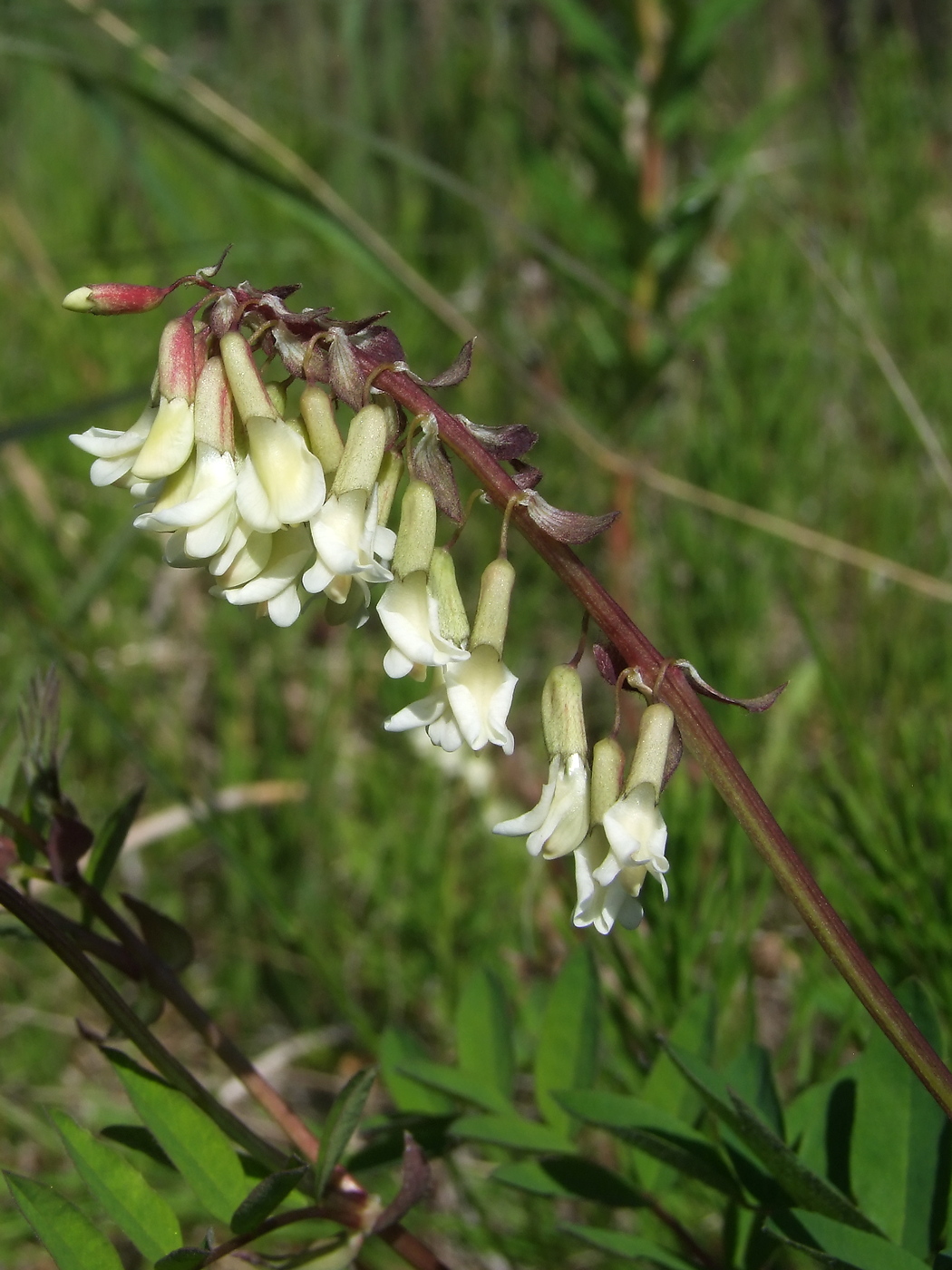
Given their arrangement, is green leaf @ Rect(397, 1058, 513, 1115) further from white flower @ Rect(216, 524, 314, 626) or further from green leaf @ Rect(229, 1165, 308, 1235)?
white flower @ Rect(216, 524, 314, 626)

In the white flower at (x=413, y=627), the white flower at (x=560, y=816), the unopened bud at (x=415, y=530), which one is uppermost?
the unopened bud at (x=415, y=530)

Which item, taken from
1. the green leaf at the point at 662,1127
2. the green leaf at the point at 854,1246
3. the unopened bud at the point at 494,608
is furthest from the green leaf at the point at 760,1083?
the unopened bud at the point at 494,608

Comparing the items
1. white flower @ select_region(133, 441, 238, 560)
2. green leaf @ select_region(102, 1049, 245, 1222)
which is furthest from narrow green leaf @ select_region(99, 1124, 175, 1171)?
white flower @ select_region(133, 441, 238, 560)

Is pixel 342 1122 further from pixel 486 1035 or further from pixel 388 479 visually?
pixel 388 479

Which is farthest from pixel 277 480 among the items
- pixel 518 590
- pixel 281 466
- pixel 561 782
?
pixel 518 590

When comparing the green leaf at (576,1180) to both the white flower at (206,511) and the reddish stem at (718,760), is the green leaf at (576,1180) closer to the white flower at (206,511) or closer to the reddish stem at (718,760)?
the reddish stem at (718,760)

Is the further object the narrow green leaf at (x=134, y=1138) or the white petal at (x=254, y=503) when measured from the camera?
the narrow green leaf at (x=134, y=1138)

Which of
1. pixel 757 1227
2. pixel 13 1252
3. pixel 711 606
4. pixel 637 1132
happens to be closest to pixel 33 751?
pixel 637 1132
